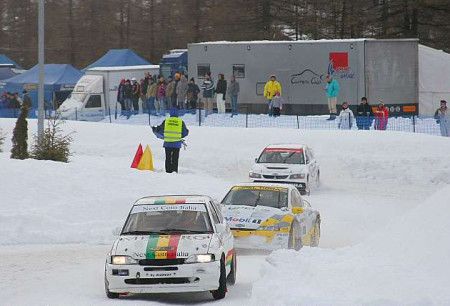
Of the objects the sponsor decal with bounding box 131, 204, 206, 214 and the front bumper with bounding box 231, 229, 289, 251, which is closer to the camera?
the sponsor decal with bounding box 131, 204, 206, 214

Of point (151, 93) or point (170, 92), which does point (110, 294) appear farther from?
point (151, 93)

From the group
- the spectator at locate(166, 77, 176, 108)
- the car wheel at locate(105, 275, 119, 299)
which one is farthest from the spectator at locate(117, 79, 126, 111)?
the car wheel at locate(105, 275, 119, 299)

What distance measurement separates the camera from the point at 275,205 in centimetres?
2036

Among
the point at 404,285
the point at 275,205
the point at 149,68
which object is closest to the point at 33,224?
the point at 275,205

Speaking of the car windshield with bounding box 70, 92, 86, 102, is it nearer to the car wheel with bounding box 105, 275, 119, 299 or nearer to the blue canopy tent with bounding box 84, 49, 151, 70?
the blue canopy tent with bounding box 84, 49, 151, 70

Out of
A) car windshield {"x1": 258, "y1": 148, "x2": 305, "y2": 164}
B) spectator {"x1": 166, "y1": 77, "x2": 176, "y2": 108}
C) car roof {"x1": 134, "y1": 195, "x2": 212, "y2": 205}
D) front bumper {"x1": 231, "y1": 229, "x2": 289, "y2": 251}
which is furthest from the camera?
spectator {"x1": 166, "y1": 77, "x2": 176, "y2": 108}

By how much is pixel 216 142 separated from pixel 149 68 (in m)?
19.3

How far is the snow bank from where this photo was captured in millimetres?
11859

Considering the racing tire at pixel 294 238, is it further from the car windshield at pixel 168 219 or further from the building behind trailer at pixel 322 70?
the building behind trailer at pixel 322 70

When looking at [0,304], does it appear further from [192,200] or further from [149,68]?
[149,68]

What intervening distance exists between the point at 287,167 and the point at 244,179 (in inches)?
180

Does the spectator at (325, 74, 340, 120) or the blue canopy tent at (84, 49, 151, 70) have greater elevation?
the blue canopy tent at (84, 49, 151, 70)

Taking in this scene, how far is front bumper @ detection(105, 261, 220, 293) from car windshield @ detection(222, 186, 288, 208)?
620 centimetres

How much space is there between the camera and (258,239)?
19328mm
